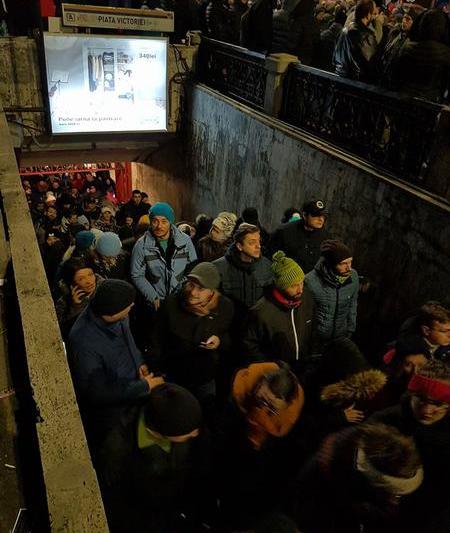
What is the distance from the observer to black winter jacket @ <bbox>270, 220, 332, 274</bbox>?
5000mm

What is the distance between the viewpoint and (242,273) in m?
4.18

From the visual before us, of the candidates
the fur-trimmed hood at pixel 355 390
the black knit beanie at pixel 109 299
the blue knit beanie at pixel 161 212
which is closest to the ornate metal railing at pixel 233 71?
the blue knit beanie at pixel 161 212

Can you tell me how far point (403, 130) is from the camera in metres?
5.20

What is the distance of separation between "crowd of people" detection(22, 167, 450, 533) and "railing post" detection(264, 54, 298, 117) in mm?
3459

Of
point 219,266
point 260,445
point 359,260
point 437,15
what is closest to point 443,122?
point 437,15

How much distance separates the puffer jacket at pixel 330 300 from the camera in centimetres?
385

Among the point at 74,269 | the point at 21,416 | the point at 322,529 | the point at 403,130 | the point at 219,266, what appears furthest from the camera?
the point at 403,130

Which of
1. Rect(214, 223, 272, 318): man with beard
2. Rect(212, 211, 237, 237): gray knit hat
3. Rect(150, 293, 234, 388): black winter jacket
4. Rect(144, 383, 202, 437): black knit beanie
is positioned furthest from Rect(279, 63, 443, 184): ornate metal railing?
Rect(144, 383, 202, 437): black knit beanie

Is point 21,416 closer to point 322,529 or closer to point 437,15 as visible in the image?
point 322,529

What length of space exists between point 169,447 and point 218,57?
31.1 feet

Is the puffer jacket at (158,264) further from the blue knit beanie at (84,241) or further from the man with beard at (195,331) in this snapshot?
the man with beard at (195,331)

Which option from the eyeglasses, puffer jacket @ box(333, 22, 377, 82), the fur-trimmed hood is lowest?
the fur-trimmed hood

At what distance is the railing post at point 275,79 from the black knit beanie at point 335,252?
4.56m

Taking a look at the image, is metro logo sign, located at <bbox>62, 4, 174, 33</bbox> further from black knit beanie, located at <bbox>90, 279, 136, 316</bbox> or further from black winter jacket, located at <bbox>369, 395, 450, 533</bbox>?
black winter jacket, located at <bbox>369, 395, 450, 533</bbox>
